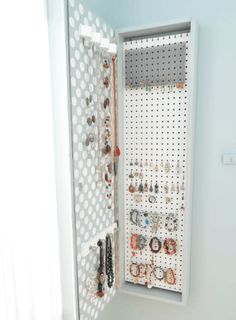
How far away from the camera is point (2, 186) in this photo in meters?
0.77

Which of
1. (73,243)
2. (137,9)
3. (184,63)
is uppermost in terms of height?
(137,9)

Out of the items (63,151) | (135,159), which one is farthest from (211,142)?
(63,151)

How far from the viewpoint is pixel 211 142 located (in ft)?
4.22

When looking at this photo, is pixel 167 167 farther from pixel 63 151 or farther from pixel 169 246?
pixel 63 151

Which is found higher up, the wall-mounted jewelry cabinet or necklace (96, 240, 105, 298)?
the wall-mounted jewelry cabinet

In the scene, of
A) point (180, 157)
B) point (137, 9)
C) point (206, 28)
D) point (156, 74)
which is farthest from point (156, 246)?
point (137, 9)

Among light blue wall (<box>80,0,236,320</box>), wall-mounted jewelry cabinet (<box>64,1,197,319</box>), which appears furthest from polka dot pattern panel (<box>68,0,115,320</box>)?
light blue wall (<box>80,0,236,320</box>)

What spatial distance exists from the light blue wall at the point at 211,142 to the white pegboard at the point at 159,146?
94mm

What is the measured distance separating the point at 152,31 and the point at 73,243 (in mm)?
1035

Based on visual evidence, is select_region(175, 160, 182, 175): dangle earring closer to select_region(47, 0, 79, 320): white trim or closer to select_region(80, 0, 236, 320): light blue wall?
select_region(80, 0, 236, 320): light blue wall

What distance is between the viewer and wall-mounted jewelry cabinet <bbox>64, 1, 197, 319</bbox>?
1.05 m

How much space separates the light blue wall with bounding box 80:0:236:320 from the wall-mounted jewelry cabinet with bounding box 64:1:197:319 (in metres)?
0.10

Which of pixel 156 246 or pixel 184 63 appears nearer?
pixel 184 63

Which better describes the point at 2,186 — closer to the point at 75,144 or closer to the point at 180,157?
the point at 75,144
